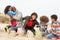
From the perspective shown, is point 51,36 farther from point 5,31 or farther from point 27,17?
point 5,31

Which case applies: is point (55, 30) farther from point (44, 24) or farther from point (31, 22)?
point (31, 22)

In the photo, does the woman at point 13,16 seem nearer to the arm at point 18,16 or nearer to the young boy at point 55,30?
the arm at point 18,16

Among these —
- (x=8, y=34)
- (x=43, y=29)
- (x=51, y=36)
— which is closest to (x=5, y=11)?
(x=8, y=34)

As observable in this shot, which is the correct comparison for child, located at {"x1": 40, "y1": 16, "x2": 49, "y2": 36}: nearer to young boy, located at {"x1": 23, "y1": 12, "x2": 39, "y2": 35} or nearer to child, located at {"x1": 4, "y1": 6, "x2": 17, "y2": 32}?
young boy, located at {"x1": 23, "y1": 12, "x2": 39, "y2": 35}

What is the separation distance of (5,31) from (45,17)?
82cm

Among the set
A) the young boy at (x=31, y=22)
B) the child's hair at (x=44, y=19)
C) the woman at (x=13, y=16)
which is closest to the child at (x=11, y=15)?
the woman at (x=13, y=16)

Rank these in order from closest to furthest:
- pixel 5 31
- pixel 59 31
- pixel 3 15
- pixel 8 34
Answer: pixel 59 31, pixel 8 34, pixel 5 31, pixel 3 15

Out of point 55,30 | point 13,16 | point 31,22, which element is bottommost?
point 55,30

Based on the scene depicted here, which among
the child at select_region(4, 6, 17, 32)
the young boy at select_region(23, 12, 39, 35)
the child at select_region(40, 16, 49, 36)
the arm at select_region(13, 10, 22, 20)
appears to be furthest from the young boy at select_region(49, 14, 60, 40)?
the child at select_region(4, 6, 17, 32)

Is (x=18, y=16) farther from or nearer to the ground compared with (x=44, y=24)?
farther from the ground

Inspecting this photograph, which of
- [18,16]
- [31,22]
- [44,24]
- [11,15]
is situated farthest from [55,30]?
[11,15]

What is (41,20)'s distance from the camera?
4000 millimetres

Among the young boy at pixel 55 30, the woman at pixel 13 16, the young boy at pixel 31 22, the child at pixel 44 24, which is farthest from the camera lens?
the woman at pixel 13 16

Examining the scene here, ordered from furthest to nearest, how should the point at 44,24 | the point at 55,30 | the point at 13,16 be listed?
1. the point at 13,16
2. the point at 44,24
3. the point at 55,30
